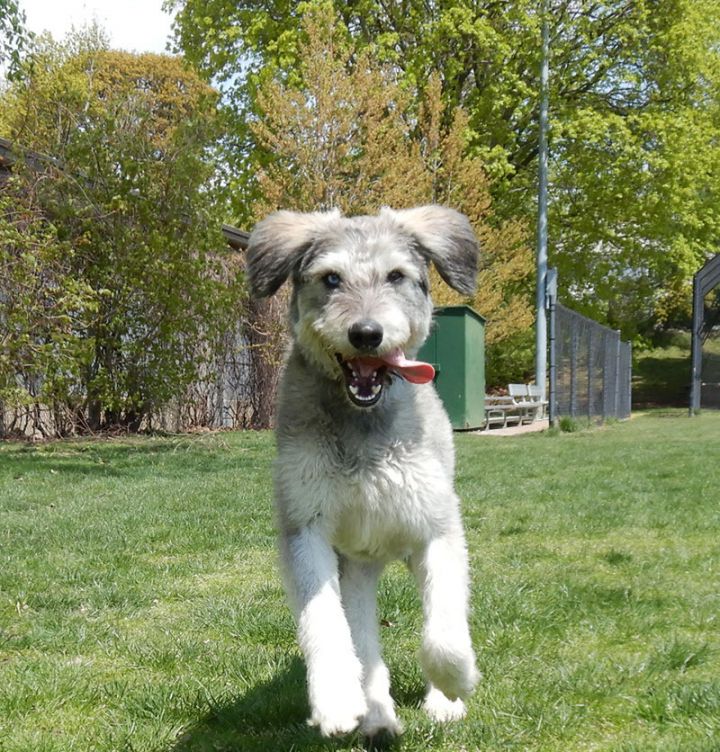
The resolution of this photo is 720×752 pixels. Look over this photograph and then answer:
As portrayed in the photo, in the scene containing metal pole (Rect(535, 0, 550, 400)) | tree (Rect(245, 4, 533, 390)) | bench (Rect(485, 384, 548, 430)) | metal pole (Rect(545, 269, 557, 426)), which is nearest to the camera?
tree (Rect(245, 4, 533, 390))

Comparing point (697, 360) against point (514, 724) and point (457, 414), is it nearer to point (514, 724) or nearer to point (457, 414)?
point (457, 414)

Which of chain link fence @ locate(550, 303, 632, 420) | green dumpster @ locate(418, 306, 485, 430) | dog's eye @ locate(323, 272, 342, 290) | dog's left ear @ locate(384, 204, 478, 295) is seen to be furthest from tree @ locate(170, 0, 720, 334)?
dog's eye @ locate(323, 272, 342, 290)

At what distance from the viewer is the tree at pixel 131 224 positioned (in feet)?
51.3

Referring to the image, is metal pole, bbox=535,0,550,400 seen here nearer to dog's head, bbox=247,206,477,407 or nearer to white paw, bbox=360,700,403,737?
dog's head, bbox=247,206,477,407

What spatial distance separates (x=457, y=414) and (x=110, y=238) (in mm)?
8613

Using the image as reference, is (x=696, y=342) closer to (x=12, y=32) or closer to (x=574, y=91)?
(x=574, y=91)

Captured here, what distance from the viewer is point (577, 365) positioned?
21.4m

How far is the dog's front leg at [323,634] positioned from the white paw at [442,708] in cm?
63

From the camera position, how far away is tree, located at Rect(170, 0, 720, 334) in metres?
28.1

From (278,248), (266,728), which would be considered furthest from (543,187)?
(266,728)

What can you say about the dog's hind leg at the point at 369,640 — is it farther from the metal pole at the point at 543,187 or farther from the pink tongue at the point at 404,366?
the metal pole at the point at 543,187

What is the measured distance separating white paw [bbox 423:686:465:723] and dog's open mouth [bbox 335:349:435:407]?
120 cm

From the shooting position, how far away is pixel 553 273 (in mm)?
21234

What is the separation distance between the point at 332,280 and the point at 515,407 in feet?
69.1
